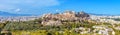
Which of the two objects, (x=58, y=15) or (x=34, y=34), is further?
(x=58, y=15)

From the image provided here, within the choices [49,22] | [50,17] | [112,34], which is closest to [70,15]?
[50,17]

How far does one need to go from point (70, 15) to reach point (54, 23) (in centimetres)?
2274

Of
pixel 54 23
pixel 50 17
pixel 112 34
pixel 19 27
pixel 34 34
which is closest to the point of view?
pixel 34 34

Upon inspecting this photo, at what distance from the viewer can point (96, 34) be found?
65562 mm

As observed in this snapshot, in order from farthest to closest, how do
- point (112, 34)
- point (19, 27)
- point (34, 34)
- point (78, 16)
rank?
point (78, 16) → point (19, 27) → point (112, 34) → point (34, 34)

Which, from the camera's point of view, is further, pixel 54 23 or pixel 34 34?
pixel 54 23

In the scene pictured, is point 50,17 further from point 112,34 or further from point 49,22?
point 112,34

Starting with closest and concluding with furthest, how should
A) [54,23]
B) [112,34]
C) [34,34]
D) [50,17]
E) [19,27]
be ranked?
[34,34]
[112,34]
[19,27]
[54,23]
[50,17]

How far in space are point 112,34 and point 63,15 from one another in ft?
187

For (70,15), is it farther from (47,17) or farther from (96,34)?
(96,34)

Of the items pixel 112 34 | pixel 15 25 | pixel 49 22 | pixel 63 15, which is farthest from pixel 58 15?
pixel 112 34

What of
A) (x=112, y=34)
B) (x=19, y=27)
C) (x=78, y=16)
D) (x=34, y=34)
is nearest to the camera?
(x=34, y=34)

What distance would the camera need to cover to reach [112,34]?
220 feet

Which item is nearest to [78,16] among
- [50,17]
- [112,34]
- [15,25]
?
[50,17]
